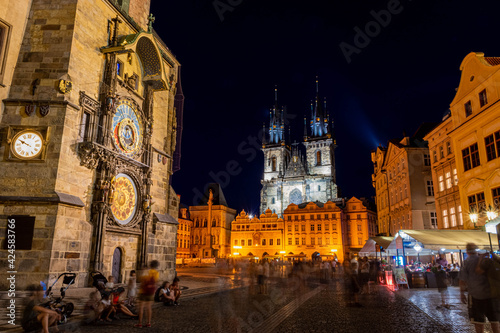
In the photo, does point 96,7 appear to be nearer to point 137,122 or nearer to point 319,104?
point 137,122

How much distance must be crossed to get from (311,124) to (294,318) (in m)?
98.5

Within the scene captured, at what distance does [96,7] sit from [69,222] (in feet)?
32.7

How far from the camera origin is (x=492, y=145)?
20312 mm

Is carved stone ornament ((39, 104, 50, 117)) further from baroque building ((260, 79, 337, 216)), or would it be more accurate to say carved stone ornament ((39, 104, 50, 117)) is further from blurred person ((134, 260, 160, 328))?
baroque building ((260, 79, 337, 216))

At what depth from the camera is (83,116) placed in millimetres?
15680

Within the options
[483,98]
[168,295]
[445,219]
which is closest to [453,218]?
[445,219]

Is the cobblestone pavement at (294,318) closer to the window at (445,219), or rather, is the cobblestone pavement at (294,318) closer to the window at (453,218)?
the window at (453,218)

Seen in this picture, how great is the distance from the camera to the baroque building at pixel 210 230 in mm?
77500

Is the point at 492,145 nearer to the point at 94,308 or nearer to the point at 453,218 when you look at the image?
the point at 453,218

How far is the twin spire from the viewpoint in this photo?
103188 mm

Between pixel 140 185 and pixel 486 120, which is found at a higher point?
pixel 486 120

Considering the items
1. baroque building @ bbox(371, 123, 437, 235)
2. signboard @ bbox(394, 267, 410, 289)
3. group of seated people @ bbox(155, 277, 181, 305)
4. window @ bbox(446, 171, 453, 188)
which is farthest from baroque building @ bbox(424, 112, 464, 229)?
group of seated people @ bbox(155, 277, 181, 305)

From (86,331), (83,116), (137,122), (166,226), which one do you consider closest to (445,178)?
(166,226)

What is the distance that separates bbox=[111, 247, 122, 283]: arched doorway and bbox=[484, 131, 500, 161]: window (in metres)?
20.5
